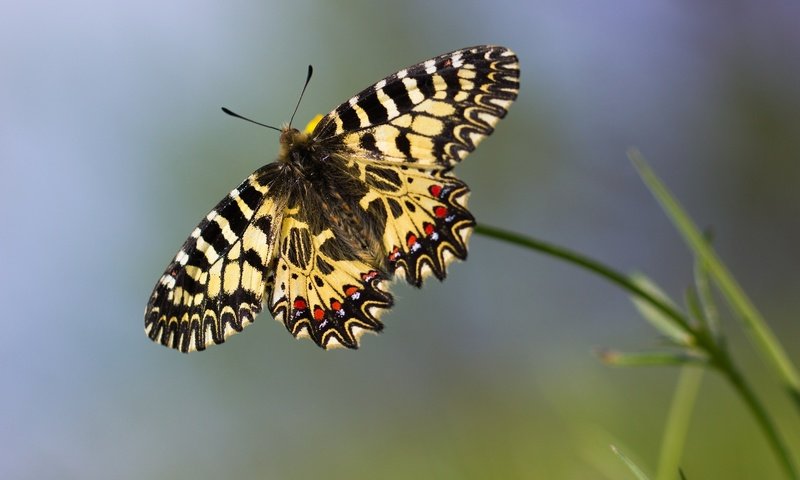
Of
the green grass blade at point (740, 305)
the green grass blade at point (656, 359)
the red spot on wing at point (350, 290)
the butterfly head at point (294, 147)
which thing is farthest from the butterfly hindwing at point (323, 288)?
the green grass blade at point (740, 305)

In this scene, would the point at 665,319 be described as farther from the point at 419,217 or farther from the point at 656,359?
the point at 419,217

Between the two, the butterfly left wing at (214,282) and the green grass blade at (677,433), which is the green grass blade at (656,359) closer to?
the green grass blade at (677,433)

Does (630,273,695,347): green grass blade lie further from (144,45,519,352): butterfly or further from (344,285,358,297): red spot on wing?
(344,285,358,297): red spot on wing

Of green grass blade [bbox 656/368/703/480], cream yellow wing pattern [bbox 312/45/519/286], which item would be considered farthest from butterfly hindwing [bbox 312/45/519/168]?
green grass blade [bbox 656/368/703/480]

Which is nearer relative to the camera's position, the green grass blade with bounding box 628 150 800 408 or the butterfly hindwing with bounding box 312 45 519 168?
the green grass blade with bounding box 628 150 800 408

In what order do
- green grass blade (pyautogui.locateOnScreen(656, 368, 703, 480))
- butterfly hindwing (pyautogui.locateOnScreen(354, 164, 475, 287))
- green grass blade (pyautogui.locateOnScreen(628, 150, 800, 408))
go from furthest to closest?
butterfly hindwing (pyautogui.locateOnScreen(354, 164, 475, 287)), green grass blade (pyautogui.locateOnScreen(656, 368, 703, 480)), green grass blade (pyautogui.locateOnScreen(628, 150, 800, 408))

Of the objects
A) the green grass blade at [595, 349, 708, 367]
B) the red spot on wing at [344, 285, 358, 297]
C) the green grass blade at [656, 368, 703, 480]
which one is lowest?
the green grass blade at [656, 368, 703, 480]

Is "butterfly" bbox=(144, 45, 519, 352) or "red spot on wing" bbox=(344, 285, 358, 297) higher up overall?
"butterfly" bbox=(144, 45, 519, 352)
